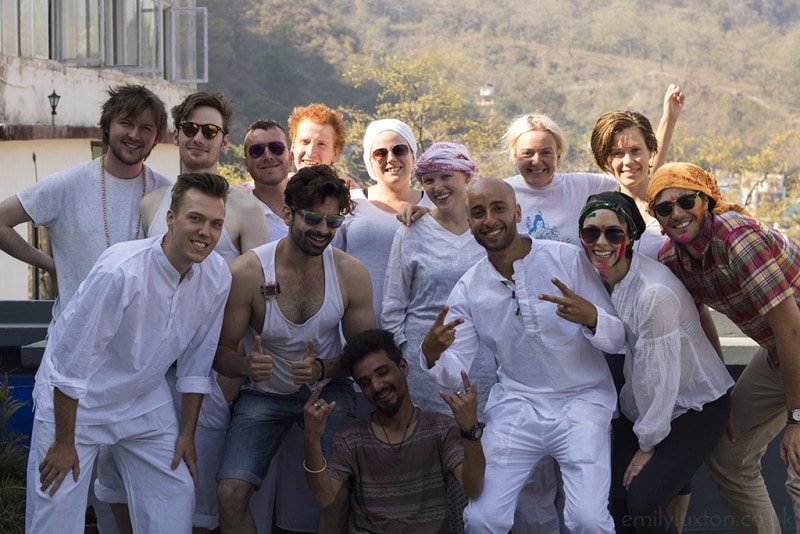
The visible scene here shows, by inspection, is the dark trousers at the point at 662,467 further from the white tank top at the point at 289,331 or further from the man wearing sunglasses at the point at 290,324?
the white tank top at the point at 289,331

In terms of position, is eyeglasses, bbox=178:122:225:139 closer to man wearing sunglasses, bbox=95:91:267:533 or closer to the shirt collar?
man wearing sunglasses, bbox=95:91:267:533

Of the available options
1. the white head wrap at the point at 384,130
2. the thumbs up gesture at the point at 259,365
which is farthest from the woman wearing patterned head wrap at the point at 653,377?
the thumbs up gesture at the point at 259,365

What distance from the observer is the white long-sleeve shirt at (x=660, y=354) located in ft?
14.4

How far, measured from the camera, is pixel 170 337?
14.6 feet

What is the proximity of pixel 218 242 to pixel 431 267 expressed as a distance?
109 cm

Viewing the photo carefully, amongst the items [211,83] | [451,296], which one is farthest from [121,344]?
[211,83]

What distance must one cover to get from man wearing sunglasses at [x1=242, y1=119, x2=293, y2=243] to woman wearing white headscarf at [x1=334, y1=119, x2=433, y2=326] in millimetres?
384

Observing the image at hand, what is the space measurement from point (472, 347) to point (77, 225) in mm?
2034

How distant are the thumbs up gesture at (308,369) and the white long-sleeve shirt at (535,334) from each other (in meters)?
0.52

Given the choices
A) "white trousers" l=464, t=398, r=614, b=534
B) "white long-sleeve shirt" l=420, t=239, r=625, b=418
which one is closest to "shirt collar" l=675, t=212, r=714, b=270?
"white long-sleeve shirt" l=420, t=239, r=625, b=418

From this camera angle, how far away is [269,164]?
18.4 feet

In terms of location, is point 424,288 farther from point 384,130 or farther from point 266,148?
point 266,148

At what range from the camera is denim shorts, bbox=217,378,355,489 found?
4.66m

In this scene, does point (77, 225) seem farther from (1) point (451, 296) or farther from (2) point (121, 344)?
(1) point (451, 296)
